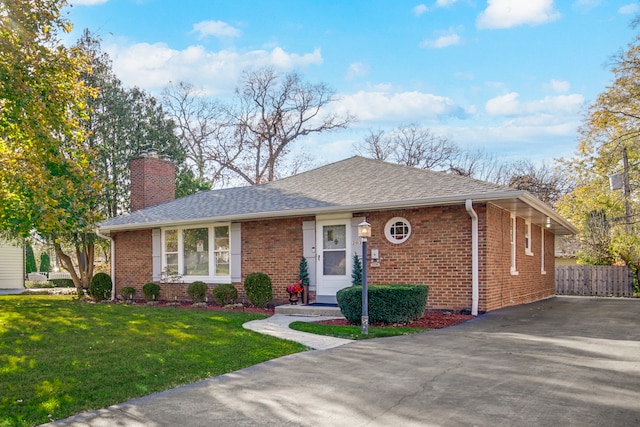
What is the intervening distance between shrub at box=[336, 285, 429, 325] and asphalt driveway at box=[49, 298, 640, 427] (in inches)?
70.3

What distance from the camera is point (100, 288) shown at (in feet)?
54.9

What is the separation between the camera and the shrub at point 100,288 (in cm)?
1672

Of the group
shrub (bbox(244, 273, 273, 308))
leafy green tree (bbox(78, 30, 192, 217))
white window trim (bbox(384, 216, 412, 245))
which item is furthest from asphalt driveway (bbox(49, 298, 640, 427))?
leafy green tree (bbox(78, 30, 192, 217))

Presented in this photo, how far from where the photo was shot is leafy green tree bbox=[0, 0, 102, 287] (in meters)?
7.94

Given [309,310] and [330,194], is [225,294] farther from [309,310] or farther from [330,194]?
[330,194]

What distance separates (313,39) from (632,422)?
542 inches

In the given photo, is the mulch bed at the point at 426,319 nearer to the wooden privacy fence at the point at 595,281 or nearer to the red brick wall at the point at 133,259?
the red brick wall at the point at 133,259

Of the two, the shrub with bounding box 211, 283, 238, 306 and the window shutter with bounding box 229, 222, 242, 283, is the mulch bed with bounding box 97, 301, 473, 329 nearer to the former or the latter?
the shrub with bounding box 211, 283, 238, 306

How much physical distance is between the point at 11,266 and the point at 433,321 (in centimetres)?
2318

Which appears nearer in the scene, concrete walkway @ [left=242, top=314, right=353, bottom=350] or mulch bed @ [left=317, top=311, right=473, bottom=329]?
concrete walkway @ [left=242, top=314, right=353, bottom=350]

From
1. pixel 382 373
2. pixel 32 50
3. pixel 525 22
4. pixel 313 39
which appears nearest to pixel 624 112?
pixel 525 22

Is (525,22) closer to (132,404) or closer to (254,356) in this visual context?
(254,356)

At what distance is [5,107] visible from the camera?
841 cm

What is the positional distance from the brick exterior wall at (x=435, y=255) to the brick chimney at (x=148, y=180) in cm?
664
